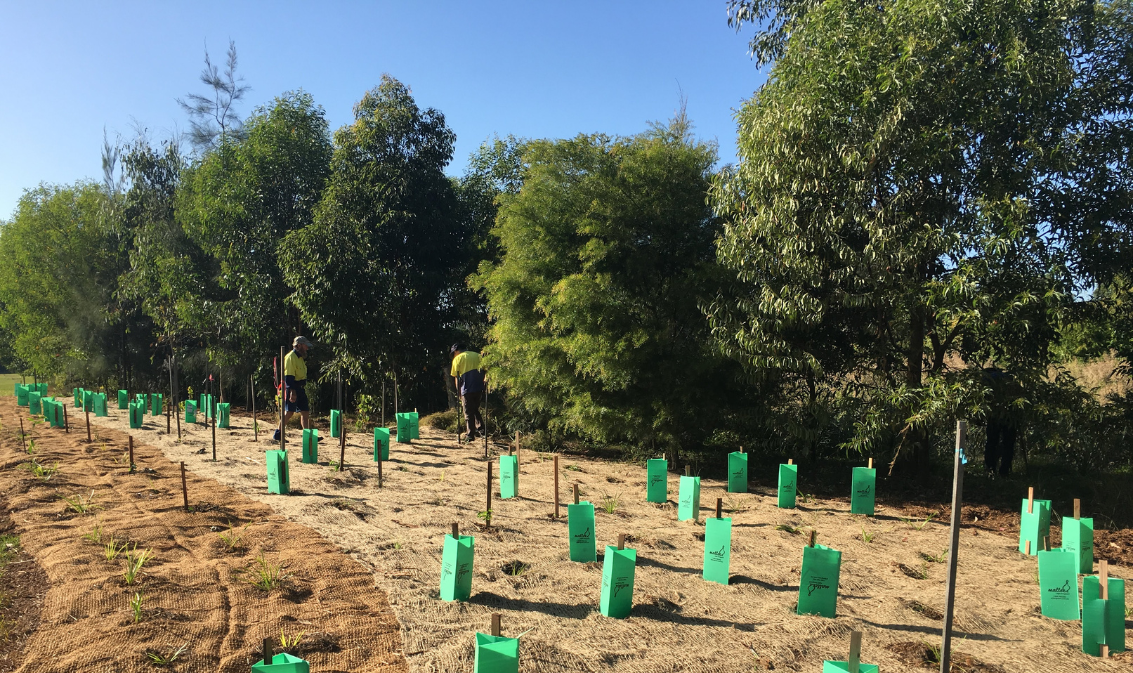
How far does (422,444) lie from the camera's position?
1016 centimetres

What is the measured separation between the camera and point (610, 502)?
656 cm

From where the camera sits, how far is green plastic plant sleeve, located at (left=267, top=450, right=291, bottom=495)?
256 inches

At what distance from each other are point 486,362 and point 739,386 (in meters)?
3.73

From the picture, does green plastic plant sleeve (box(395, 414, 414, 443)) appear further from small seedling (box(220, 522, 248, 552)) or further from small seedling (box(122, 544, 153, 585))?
small seedling (box(122, 544, 153, 585))

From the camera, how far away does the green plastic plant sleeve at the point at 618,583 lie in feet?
→ 12.6

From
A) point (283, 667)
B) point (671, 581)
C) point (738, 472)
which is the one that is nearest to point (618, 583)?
point (671, 581)

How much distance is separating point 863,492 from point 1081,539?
6.49ft

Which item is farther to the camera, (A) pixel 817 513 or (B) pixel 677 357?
(B) pixel 677 357

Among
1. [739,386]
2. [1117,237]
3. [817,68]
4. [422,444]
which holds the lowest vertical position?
[422,444]

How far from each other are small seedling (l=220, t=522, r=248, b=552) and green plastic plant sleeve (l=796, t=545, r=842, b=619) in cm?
373

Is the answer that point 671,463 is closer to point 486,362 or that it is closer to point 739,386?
point 739,386

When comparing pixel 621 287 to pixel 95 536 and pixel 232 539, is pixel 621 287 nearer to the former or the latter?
pixel 232 539

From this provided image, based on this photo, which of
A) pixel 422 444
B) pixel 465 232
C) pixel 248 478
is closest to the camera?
pixel 248 478

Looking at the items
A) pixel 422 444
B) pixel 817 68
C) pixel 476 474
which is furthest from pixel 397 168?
pixel 817 68
